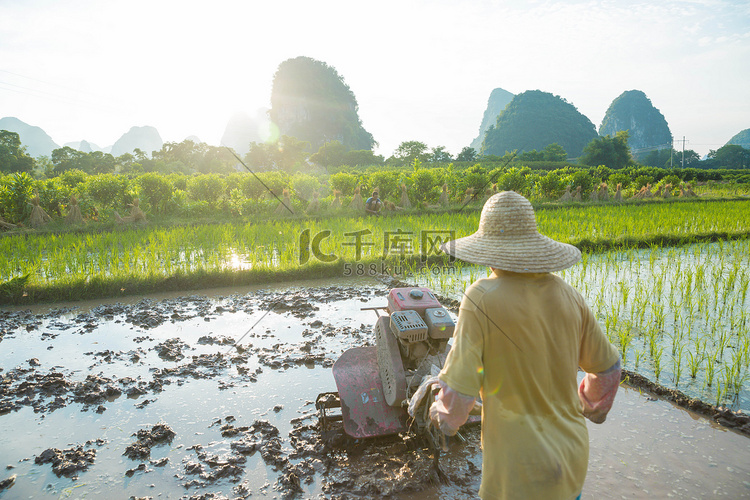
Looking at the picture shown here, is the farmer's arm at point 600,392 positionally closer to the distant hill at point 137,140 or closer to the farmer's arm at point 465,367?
the farmer's arm at point 465,367

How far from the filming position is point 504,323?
105 centimetres

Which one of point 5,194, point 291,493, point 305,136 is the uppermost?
point 305,136

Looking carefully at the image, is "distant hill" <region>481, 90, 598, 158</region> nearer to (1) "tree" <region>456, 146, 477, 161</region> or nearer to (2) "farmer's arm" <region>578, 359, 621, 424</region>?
(1) "tree" <region>456, 146, 477, 161</region>

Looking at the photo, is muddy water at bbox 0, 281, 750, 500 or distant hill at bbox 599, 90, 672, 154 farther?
distant hill at bbox 599, 90, 672, 154

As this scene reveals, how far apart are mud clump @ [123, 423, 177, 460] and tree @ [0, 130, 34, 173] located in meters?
28.9

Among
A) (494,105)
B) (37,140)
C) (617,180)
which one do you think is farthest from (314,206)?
(37,140)

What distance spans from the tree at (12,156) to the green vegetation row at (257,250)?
22.3m

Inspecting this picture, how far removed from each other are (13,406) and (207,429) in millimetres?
1404

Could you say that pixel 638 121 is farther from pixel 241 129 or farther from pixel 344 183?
pixel 241 129

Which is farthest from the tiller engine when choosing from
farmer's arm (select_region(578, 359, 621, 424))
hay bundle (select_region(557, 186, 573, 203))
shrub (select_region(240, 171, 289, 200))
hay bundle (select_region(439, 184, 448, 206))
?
hay bundle (select_region(557, 186, 573, 203))

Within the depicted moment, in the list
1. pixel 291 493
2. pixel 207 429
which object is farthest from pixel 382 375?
pixel 207 429

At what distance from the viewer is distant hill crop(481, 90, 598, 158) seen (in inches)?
2410

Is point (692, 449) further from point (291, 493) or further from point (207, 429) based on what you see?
point (207, 429)

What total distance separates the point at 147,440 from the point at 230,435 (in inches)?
17.5
